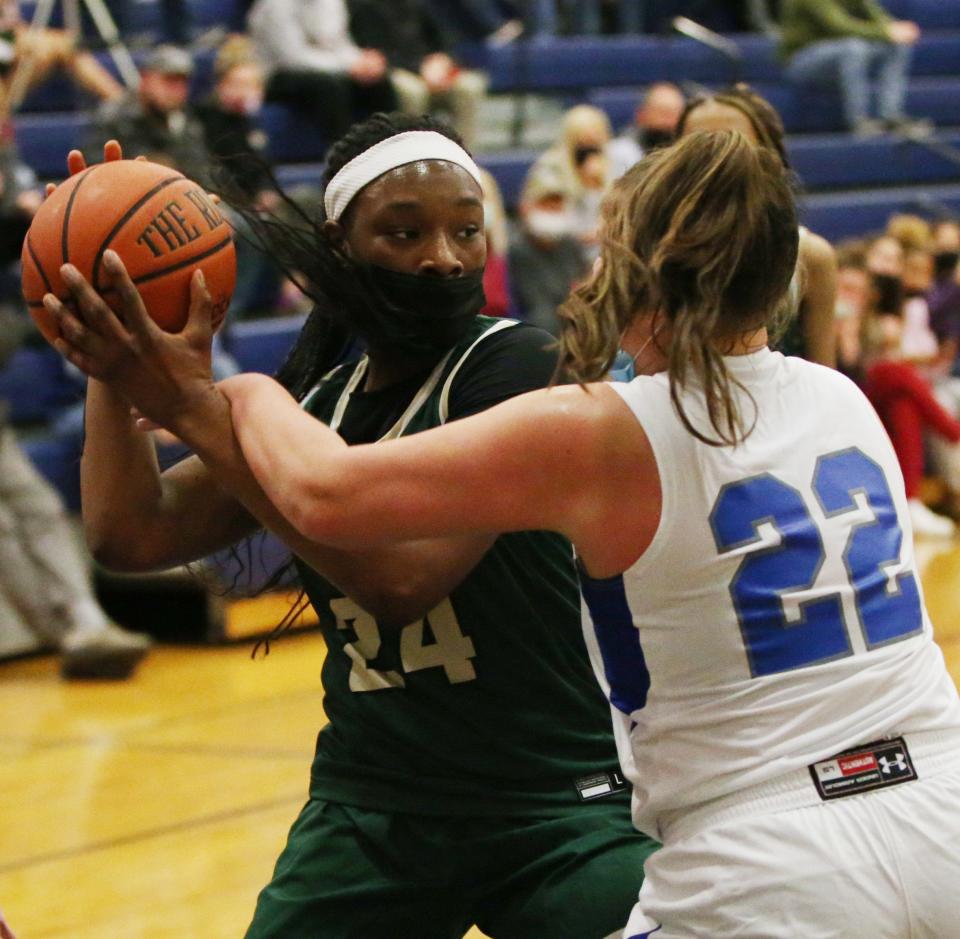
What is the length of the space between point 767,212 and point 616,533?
0.38m

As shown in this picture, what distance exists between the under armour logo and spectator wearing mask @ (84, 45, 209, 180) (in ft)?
18.1

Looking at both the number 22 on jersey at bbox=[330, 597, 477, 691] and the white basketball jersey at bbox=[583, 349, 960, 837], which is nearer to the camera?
the white basketball jersey at bbox=[583, 349, 960, 837]

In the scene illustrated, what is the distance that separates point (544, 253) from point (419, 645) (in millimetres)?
6253

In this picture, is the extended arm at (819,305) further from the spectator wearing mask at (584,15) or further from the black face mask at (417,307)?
the spectator wearing mask at (584,15)

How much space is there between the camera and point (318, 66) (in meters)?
9.00

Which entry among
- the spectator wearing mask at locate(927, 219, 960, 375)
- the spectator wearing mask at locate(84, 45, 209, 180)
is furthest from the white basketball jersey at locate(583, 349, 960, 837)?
the spectator wearing mask at locate(927, 219, 960, 375)

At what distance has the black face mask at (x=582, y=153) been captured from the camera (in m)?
8.82

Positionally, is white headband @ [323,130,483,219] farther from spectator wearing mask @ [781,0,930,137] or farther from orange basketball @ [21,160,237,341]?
spectator wearing mask @ [781,0,930,137]

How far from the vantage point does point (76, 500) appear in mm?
6875

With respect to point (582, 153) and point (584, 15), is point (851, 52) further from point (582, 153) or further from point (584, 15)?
point (582, 153)

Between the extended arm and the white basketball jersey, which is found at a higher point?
the white basketball jersey

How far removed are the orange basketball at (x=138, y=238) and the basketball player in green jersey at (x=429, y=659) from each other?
171 millimetres

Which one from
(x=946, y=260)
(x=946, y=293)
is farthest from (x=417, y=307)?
(x=946, y=260)

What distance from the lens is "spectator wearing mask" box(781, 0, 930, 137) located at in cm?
1154
